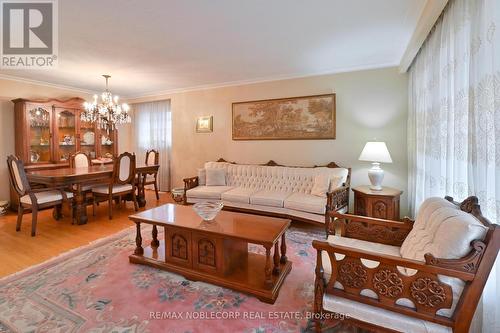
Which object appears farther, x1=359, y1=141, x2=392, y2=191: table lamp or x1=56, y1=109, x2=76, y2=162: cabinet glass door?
x1=56, y1=109, x2=76, y2=162: cabinet glass door

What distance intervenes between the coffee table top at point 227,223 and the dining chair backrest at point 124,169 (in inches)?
74.4

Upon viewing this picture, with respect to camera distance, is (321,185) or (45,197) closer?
(45,197)

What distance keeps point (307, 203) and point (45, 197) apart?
3.71 m

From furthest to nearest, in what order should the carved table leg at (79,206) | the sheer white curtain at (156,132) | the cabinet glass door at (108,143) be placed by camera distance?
1. the sheer white curtain at (156,132)
2. the cabinet glass door at (108,143)
3. the carved table leg at (79,206)

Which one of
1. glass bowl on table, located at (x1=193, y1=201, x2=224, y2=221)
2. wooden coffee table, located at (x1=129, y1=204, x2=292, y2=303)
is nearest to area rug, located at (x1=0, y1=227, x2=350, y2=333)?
wooden coffee table, located at (x1=129, y1=204, x2=292, y2=303)

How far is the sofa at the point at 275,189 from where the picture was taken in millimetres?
3299

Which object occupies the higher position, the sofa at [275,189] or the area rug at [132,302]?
the sofa at [275,189]

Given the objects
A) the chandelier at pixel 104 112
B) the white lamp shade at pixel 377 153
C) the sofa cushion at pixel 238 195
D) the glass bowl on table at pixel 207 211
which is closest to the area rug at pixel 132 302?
the glass bowl on table at pixel 207 211

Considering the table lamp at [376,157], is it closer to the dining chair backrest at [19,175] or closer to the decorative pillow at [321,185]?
the decorative pillow at [321,185]

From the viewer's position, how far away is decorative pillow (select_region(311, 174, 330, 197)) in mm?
3539

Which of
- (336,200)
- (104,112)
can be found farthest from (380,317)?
(104,112)

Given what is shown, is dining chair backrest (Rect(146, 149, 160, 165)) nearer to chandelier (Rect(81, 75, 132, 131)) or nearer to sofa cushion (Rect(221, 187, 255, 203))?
chandelier (Rect(81, 75, 132, 131))

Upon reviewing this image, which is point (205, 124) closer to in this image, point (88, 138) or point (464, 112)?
point (88, 138)

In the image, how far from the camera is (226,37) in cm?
277
